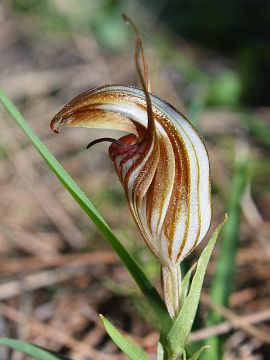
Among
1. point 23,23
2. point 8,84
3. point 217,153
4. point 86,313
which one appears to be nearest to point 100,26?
point 23,23

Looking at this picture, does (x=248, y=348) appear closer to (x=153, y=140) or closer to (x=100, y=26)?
(x=153, y=140)

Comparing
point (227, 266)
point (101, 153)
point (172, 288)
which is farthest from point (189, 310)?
point (101, 153)

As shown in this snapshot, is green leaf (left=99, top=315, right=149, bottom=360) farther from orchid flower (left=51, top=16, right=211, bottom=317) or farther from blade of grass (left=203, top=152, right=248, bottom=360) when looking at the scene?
blade of grass (left=203, top=152, right=248, bottom=360)

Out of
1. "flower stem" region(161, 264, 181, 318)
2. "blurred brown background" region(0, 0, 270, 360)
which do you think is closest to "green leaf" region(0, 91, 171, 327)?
"flower stem" region(161, 264, 181, 318)

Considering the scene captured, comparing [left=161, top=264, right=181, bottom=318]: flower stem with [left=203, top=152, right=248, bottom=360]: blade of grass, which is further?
[left=203, top=152, right=248, bottom=360]: blade of grass

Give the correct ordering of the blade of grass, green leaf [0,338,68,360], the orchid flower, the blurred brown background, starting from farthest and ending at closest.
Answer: the blurred brown background → the blade of grass → green leaf [0,338,68,360] → the orchid flower

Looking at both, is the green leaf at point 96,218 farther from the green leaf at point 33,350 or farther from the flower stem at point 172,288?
the green leaf at point 33,350
